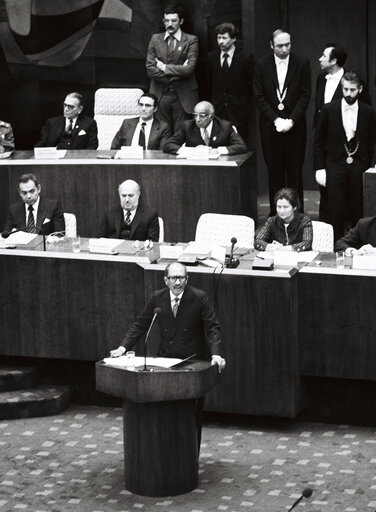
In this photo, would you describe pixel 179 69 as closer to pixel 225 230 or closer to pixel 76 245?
pixel 225 230

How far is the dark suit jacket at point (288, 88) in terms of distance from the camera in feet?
33.9

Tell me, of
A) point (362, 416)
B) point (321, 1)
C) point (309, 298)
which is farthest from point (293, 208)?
point (321, 1)

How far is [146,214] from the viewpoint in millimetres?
9266

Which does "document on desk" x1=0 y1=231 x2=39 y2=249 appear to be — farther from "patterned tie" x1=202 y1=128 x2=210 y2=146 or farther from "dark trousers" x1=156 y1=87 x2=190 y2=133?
"dark trousers" x1=156 y1=87 x2=190 y2=133

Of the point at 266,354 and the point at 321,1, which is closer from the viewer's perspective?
the point at 266,354

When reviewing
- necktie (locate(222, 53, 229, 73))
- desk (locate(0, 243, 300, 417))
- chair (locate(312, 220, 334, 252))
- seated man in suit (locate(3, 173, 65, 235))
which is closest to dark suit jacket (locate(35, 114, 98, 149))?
necktie (locate(222, 53, 229, 73))

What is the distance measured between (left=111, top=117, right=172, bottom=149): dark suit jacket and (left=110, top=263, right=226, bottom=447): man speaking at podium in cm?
321

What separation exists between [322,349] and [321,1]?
4830mm

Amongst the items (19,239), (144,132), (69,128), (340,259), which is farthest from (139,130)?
(340,259)

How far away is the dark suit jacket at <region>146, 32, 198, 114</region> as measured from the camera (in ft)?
36.1

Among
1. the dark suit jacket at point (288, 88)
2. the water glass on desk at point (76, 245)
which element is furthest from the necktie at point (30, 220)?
the dark suit jacket at point (288, 88)

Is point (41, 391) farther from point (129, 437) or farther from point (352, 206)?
point (352, 206)

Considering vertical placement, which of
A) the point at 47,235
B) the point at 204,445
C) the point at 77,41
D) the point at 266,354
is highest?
the point at 77,41

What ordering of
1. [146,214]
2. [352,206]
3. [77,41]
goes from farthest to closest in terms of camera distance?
1. [77,41]
2. [352,206]
3. [146,214]
